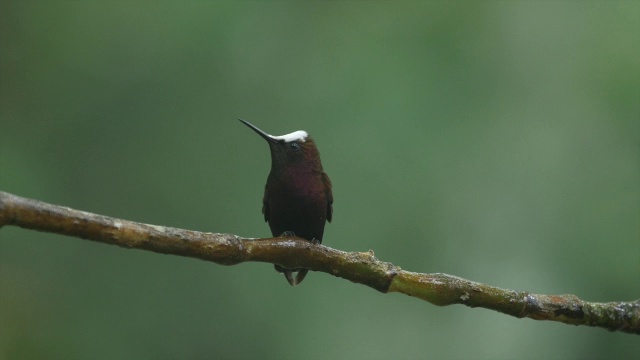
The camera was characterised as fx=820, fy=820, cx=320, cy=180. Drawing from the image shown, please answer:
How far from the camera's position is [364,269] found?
2.67 m

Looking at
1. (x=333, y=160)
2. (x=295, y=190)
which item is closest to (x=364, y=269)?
(x=295, y=190)

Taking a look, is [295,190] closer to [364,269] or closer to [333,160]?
[364,269]

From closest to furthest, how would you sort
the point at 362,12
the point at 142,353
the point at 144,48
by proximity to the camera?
the point at 142,353 → the point at 144,48 → the point at 362,12

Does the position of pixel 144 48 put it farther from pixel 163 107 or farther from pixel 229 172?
pixel 229 172

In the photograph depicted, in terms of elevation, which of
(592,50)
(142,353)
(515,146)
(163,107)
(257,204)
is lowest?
(142,353)

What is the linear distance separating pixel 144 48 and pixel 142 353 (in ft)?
7.41

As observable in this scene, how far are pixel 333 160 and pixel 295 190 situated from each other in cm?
245

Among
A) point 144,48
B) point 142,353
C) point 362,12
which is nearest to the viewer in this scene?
point 142,353

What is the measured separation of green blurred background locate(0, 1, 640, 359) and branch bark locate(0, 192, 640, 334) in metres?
2.52

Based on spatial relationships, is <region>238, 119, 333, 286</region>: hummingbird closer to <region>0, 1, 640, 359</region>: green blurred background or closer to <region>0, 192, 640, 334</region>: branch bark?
<region>0, 192, 640, 334</region>: branch bark

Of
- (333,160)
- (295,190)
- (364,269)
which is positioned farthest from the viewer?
(333,160)

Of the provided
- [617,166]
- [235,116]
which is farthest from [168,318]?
[617,166]

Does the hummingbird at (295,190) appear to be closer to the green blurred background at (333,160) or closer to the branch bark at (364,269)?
the branch bark at (364,269)

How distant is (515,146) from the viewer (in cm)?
602
